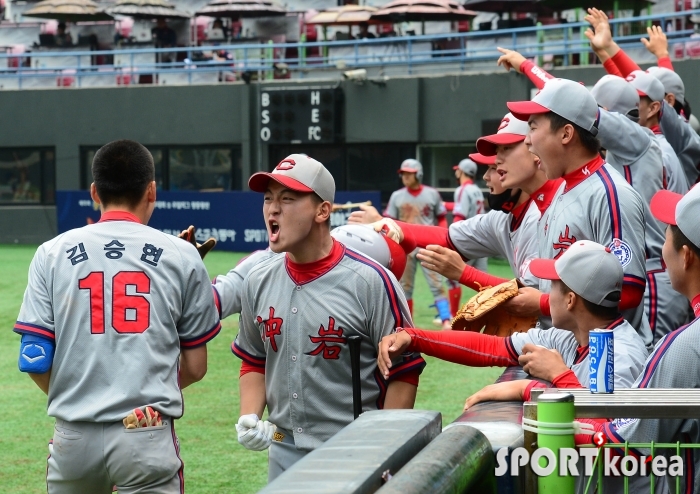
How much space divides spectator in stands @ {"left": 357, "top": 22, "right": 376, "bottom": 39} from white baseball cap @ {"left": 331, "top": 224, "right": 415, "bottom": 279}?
24.4 m

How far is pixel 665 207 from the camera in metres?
3.34

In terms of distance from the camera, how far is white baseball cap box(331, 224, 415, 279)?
4.53 metres

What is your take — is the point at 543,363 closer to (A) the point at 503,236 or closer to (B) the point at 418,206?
(A) the point at 503,236

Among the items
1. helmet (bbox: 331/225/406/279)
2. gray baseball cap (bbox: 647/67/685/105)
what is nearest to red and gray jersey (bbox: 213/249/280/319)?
helmet (bbox: 331/225/406/279)

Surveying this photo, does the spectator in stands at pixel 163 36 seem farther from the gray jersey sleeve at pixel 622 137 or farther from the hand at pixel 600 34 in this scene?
the gray jersey sleeve at pixel 622 137

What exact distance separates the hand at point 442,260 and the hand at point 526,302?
458mm

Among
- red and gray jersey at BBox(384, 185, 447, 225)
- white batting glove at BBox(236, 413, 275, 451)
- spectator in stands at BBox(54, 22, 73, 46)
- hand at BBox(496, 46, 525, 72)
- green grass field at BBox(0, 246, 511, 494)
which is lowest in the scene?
green grass field at BBox(0, 246, 511, 494)

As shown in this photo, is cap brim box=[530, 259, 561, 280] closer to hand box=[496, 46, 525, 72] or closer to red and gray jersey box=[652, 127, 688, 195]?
hand box=[496, 46, 525, 72]

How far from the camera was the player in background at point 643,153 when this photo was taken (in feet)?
17.9

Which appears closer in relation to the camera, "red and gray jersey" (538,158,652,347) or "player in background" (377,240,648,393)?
"player in background" (377,240,648,393)

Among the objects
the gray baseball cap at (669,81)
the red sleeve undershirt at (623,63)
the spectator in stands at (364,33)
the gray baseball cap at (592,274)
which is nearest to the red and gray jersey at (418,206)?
the gray baseball cap at (669,81)

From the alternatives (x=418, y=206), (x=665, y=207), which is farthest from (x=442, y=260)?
(x=418, y=206)

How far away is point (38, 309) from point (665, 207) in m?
2.20

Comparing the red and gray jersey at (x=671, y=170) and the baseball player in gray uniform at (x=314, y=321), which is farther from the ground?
the red and gray jersey at (x=671, y=170)
